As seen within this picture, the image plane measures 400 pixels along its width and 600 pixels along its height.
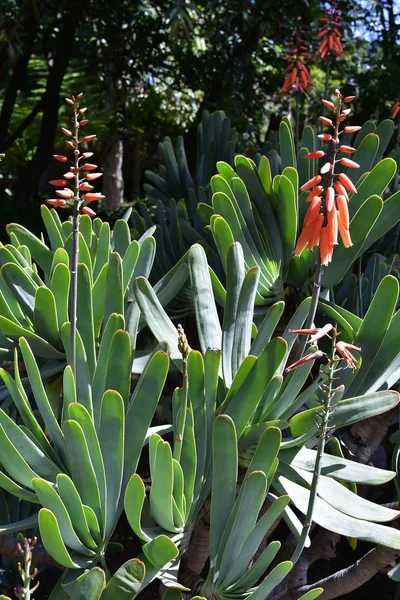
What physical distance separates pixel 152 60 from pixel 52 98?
5.42 feet

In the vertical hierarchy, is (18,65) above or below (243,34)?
below

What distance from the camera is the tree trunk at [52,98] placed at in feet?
21.6

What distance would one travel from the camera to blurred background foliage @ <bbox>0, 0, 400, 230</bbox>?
6047 mm

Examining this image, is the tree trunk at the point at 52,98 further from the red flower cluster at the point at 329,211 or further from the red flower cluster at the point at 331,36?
the red flower cluster at the point at 329,211

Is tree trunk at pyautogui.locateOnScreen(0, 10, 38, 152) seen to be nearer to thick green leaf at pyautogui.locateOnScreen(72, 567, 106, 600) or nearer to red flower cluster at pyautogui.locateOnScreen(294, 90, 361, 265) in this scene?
red flower cluster at pyautogui.locateOnScreen(294, 90, 361, 265)

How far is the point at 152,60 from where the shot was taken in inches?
312

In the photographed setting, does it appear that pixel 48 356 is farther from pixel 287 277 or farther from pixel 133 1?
pixel 133 1

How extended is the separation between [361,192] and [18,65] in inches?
218

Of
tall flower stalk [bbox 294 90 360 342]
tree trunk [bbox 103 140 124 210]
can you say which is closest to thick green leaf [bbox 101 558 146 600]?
tall flower stalk [bbox 294 90 360 342]

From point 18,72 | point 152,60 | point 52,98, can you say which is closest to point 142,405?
point 52,98

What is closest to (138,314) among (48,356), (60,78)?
(48,356)

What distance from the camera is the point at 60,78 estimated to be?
22.0 ft

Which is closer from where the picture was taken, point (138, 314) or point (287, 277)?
point (138, 314)

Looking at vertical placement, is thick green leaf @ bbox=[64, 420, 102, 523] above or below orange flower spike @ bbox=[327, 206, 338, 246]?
below
